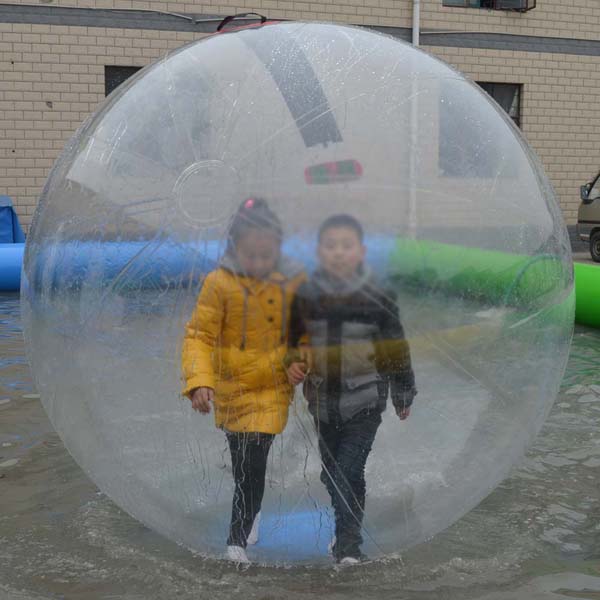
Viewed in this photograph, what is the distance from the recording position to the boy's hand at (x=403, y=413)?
278 centimetres

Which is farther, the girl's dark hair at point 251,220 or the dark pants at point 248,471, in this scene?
the dark pants at point 248,471

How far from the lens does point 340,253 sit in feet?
8.55

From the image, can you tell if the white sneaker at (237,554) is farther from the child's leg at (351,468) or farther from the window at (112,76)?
the window at (112,76)

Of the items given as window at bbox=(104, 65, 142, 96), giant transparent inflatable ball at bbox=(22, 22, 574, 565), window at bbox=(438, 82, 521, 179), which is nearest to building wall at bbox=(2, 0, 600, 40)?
window at bbox=(104, 65, 142, 96)

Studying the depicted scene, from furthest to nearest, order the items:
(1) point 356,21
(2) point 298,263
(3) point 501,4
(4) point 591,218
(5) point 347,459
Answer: (3) point 501,4
(1) point 356,21
(4) point 591,218
(5) point 347,459
(2) point 298,263

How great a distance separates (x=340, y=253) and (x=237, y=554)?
1087 millimetres

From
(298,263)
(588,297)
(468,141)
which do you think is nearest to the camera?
(298,263)

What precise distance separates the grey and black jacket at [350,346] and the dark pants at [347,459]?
0.10ft

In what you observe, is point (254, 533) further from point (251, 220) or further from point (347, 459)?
point (251, 220)

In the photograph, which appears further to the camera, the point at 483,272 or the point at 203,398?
the point at 483,272

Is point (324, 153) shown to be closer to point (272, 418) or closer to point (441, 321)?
point (441, 321)

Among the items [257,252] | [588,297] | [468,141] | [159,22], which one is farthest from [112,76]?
[257,252]

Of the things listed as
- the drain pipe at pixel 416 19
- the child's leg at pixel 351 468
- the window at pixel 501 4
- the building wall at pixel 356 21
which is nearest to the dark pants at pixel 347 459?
the child's leg at pixel 351 468

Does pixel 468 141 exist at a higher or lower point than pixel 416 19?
lower
